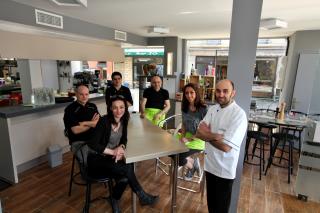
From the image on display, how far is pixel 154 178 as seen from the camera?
124 inches

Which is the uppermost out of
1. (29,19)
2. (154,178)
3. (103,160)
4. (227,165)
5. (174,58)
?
(29,19)

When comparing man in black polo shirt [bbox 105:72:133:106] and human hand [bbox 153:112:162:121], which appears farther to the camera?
man in black polo shirt [bbox 105:72:133:106]

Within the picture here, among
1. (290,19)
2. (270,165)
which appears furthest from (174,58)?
(270,165)

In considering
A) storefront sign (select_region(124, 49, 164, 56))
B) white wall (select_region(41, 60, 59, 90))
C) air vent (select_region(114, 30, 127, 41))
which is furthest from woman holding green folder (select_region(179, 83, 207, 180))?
white wall (select_region(41, 60, 59, 90))

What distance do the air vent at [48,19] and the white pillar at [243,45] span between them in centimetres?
269

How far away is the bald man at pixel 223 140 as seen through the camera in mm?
1612

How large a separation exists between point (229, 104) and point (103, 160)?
1292mm

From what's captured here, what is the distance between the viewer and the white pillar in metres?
1.74

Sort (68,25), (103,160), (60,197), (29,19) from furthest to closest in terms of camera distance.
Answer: (68,25) < (29,19) < (60,197) < (103,160)

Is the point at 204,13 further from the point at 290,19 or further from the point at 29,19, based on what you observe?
the point at 29,19

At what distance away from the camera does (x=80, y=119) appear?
8.00ft

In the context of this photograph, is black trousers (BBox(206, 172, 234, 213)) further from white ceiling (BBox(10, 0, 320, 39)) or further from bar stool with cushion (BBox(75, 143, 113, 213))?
white ceiling (BBox(10, 0, 320, 39))

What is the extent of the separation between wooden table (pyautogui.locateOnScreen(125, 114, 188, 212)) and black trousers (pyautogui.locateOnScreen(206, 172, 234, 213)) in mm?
362

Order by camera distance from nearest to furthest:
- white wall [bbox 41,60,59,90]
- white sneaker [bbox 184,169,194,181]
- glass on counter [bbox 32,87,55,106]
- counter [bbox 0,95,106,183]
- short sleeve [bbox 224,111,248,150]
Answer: short sleeve [bbox 224,111,248,150] → counter [bbox 0,95,106,183] → white sneaker [bbox 184,169,194,181] → glass on counter [bbox 32,87,55,106] → white wall [bbox 41,60,59,90]
